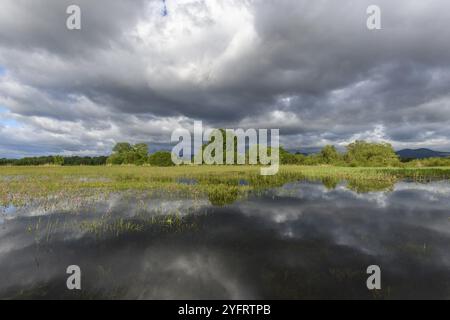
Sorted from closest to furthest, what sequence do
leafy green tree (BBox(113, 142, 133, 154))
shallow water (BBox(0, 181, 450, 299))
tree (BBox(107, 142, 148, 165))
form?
shallow water (BBox(0, 181, 450, 299)), tree (BBox(107, 142, 148, 165)), leafy green tree (BBox(113, 142, 133, 154))

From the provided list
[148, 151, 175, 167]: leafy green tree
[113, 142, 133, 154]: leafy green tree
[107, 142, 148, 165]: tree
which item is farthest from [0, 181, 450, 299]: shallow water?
[113, 142, 133, 154]: leafy green tree

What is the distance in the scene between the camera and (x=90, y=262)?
7242 millimetres

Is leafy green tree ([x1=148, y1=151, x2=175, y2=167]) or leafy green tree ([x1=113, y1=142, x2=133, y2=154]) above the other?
leafy green tree ([x1=113, y1=142, x2=133, y2=154])

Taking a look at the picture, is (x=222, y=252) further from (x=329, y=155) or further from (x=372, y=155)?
(x=329, y=155)

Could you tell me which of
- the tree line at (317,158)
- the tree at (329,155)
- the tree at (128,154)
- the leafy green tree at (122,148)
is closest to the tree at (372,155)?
the tree line at (317,158)

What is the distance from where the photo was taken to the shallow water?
5.90 metres

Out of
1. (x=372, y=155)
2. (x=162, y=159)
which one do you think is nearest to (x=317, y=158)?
(x=372, y=155)

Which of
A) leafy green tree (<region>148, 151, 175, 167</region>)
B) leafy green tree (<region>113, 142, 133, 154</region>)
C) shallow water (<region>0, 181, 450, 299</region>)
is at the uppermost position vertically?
leafy green tree (<region>113, 142, 133, 154</region>)

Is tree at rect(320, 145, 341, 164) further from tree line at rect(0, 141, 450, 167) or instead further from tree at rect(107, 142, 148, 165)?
tree at rect(107, 142, 148, 165)

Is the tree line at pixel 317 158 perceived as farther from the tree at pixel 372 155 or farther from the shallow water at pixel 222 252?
the shallow water at pixel 222 252

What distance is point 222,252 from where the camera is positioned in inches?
324

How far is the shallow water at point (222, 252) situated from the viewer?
5.90 m
